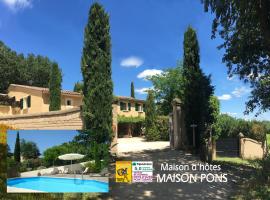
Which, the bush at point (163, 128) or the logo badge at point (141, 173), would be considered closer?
the logo badge at point (141, 173)

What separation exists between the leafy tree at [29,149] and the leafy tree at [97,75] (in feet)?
15.0

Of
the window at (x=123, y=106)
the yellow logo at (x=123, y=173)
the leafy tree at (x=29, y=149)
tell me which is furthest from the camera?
the window at (x=123, y=106)

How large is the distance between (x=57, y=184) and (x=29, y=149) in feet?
3.84

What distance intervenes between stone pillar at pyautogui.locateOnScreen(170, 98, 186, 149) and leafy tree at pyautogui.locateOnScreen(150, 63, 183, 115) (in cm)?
2329

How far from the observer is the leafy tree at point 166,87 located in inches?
1731

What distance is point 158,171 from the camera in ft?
42.5

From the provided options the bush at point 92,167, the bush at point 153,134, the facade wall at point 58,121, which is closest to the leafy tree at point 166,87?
the bush at point 153,134

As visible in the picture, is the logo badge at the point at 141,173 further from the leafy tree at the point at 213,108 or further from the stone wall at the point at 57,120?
the leafy tree at the point at 213,108

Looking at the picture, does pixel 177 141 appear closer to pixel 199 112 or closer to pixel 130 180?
pixel 199 112

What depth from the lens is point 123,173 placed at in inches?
448

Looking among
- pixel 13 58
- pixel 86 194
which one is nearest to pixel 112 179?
pixel 86 194

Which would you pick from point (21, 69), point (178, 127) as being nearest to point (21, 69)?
point (21, 69)

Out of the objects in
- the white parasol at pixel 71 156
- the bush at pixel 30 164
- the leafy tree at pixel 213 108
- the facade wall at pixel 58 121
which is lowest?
the bush at pixel 30 164

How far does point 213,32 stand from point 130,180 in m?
8.21
